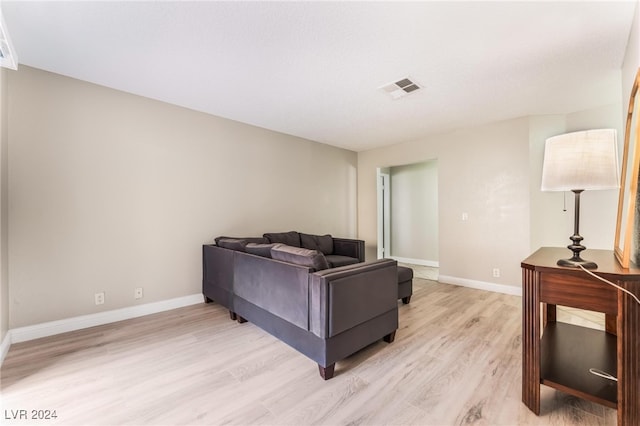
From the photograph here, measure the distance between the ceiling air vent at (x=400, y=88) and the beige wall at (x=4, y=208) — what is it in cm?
336

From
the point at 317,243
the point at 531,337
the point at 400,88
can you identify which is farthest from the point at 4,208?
the point at 531,337

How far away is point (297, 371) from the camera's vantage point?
1919 millimetres

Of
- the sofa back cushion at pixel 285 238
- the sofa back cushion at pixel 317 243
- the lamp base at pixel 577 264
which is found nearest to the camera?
the lamp base at pixel 577 264

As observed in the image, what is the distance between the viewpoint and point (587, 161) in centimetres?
141

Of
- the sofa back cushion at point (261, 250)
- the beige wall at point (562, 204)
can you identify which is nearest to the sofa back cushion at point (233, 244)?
the sofa back cushion at point (261, 250)

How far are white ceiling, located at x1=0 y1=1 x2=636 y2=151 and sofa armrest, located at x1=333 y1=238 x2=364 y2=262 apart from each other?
2.00 m

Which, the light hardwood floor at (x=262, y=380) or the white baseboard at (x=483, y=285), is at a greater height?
the white baseboard at (x=483, y=285)

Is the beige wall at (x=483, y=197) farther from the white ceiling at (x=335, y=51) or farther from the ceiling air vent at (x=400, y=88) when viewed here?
the ceiling air vent at (x=400, y=88)

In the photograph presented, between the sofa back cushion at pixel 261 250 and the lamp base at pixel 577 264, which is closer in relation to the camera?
the lamp base at pixel 577 264

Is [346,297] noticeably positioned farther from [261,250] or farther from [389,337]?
[261,250]

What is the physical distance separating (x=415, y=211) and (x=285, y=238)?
335 centimetres

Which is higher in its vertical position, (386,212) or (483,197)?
(483,197)

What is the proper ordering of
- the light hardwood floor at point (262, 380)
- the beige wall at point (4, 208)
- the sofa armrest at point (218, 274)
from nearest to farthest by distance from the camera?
the light hardwood floor at point (262, 380)
the beige wall at point (4, 208)
the sofa armrest at point (218, 274)

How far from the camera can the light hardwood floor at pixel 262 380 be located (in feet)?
4.91
